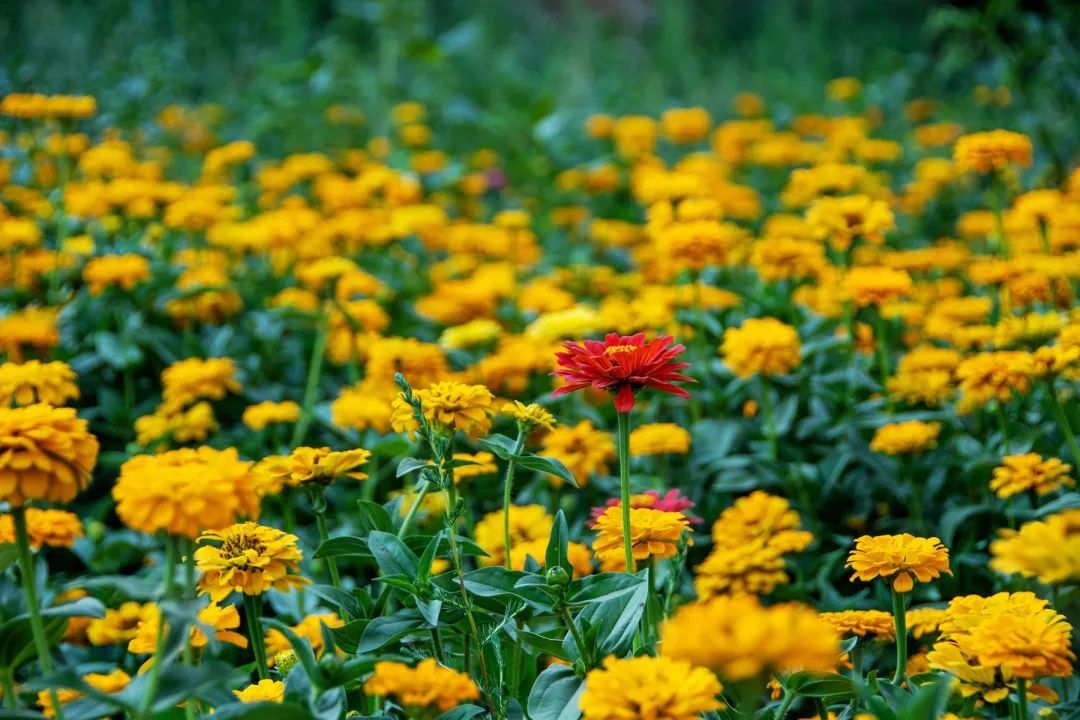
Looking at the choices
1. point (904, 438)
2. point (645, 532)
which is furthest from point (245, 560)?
point (904, 438)

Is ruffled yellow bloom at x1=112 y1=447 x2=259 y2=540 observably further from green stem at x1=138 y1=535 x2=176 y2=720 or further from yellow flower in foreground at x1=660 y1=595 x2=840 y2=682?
yellow flower in foreground at x1=660 y1=595 x2=840 y2=682

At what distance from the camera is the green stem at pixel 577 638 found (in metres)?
1.17

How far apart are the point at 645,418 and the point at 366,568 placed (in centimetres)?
65

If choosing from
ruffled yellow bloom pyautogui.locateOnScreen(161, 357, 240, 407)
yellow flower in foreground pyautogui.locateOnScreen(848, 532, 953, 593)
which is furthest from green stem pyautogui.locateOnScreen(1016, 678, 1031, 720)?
ruffled yellow bloom pyautogui.locateOnScreen(161, 357, 240, 407)

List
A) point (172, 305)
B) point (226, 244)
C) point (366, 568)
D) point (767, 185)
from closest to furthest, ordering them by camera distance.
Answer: point (366, 568) < point (172, 305) < point (226, 244) < point (767, 185)

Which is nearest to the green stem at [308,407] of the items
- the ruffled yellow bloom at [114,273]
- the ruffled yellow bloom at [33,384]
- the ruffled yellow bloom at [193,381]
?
the ruffled yellow bloom at [193,381]

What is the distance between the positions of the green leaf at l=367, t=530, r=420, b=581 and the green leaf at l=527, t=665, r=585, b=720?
0.65 ft

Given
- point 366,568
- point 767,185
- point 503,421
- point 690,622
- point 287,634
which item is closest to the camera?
point 690,622

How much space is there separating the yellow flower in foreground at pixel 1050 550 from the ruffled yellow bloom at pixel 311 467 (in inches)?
29.9

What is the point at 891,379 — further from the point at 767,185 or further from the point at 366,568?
the point at 767,185

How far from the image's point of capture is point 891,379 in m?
2.24

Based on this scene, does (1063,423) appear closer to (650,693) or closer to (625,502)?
(625,502)

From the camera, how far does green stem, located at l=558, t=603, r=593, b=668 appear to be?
→ 3.85 ft

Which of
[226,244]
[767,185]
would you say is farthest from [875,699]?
[767,185]
